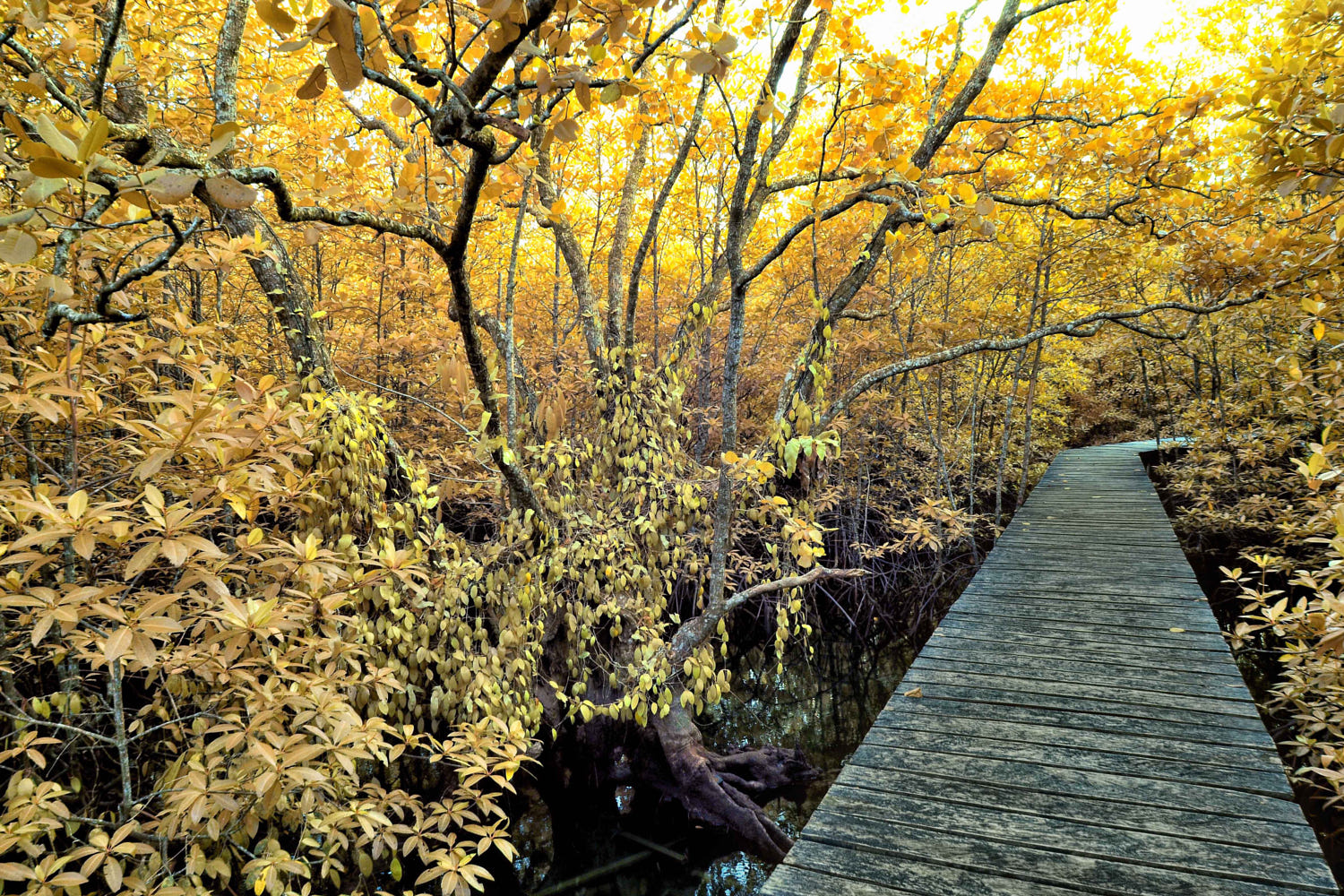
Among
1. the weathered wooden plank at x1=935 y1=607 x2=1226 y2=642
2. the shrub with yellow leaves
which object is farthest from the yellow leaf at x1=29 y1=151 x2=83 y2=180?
the weathered wooden plank at x1=935 y1=607 x2=1226 y2=642

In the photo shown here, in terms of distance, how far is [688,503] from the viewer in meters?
4.15

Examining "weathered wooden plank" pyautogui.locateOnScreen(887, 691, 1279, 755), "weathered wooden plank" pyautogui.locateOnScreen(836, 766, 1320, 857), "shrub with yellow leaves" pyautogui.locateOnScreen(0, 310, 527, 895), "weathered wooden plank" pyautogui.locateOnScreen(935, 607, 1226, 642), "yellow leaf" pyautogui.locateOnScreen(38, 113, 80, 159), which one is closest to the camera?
"yellow leaf" pyautogui.locateOnScreen(38, 113, 80, 159)

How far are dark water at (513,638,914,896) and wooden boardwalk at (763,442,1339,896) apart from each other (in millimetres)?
2000

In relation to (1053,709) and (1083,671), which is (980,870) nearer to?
(1053,709)

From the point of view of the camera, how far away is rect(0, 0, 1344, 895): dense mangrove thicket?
1.81m

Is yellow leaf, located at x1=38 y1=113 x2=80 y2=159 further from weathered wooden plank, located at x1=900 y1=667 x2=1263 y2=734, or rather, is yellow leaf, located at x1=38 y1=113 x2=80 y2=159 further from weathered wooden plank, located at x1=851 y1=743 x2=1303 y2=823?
weathered wooden plank, located at x1=900 y1=667 x2=1263 y2=734

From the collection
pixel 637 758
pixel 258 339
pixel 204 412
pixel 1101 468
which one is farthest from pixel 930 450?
pixel 204 412

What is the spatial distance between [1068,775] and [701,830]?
10.5 feet

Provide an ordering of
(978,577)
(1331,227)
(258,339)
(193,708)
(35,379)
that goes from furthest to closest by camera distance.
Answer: (258,339), (978,577), (1331,227), (193,708), (35,379)

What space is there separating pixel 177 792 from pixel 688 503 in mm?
2824

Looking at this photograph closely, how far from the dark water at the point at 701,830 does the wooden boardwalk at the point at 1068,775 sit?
6.56 ft

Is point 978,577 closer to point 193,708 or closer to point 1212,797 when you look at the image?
point 1212,797

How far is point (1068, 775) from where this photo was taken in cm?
230

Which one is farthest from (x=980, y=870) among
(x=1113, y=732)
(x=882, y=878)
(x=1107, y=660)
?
(x=1107, y=660)
